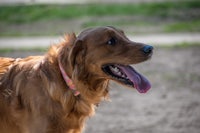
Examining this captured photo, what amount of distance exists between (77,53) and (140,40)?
26.4ft

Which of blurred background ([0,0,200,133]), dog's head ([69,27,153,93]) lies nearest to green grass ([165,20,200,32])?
blurred background ([0,0,200,133])

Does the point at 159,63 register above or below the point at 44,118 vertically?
below

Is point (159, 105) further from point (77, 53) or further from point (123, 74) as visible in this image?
point (77, 53)

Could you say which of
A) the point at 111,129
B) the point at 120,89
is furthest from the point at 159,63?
the point at 111,129

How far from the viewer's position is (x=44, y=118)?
5410 mm

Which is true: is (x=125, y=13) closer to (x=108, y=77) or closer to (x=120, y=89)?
(x=120, y=89)

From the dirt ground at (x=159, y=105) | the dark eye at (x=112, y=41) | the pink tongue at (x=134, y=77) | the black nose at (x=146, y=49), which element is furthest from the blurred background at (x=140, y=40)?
the black nose at (x=146, y=49)

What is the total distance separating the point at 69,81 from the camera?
5.40 m

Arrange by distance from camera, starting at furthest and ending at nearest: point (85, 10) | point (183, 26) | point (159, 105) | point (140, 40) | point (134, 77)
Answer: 1. point (85, 10)
2. point (183, 26)
3. point (140, 40)
4. point (159, 105)
5. point (134, 77)

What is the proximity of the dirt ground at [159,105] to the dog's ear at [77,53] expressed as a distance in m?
2.41

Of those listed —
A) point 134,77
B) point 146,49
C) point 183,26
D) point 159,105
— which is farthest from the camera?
point 183,26

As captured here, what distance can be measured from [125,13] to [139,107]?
26.3 ft

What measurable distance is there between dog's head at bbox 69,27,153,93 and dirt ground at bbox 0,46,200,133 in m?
2.31

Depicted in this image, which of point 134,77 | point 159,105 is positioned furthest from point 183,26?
point 134,77
